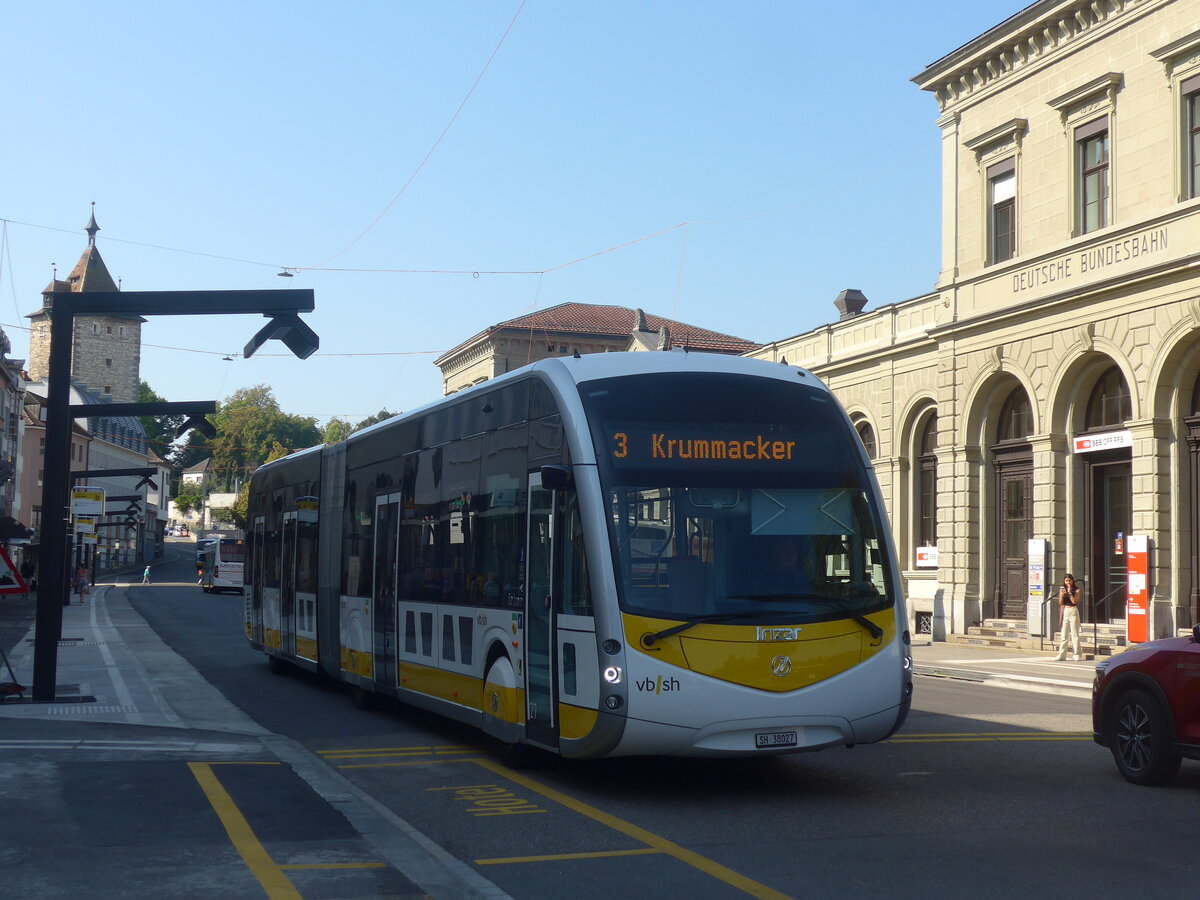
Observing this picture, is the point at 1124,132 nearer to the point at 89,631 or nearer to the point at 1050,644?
the point at 1050,644

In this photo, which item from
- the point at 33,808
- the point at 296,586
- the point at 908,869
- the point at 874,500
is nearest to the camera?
the point at 908,869

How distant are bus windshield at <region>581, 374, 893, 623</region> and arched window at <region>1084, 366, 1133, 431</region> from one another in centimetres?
1972

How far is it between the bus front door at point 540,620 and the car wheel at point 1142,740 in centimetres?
422

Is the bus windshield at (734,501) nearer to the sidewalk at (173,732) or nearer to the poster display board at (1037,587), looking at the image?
the sidewalk at (173,732)

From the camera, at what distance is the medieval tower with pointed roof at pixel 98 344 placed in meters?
136

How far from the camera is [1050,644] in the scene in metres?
29.9

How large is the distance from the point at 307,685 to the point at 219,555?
159 ft

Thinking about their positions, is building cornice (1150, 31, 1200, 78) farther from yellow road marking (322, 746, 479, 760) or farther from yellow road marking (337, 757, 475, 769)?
yellow road marking (337, 757, 475, 769)

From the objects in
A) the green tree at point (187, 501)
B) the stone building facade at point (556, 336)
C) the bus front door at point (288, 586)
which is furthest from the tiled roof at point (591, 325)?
the green tree at point (187, 501)

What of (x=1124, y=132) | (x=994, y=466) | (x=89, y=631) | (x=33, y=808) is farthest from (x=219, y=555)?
(x=33, y=808)

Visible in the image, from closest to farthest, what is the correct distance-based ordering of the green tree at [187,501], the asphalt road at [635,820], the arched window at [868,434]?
1. the asphalt road at [635,820]
2. the arched window at [868,434]
3. the green tree at [187,501]

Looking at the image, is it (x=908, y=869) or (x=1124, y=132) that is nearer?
(x=908, y=869)

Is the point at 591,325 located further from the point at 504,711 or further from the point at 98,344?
the point at 504,711

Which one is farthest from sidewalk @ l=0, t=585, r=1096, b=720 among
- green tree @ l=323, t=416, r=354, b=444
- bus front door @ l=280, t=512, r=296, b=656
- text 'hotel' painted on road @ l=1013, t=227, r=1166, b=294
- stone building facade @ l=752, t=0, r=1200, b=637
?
green tree @ l=323, t=416, r=354, b=444
